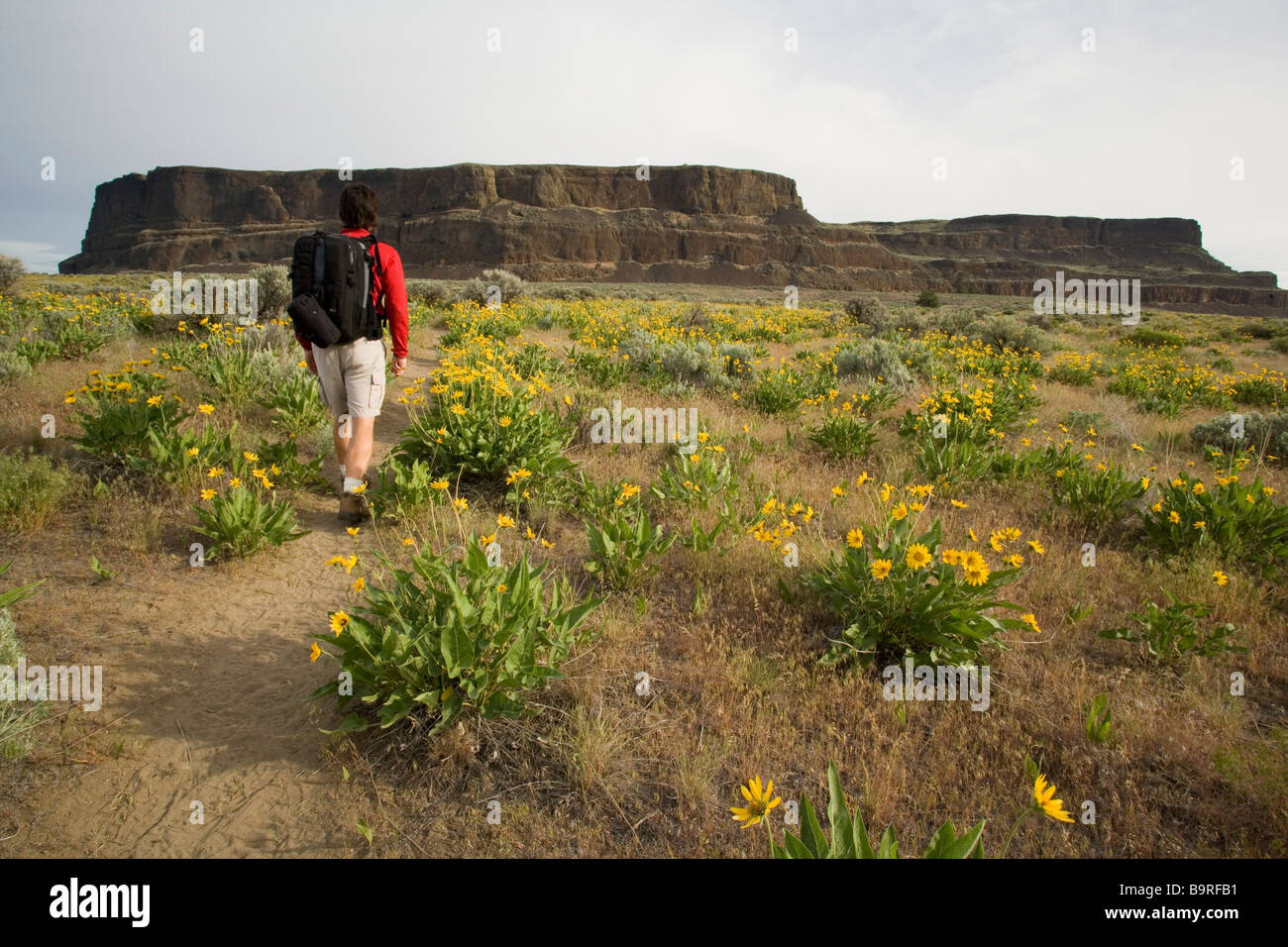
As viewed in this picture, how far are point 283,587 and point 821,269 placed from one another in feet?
299

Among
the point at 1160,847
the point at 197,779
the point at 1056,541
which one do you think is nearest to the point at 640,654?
the point at 197,779

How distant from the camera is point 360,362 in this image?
4.49m

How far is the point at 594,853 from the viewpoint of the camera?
217 cm

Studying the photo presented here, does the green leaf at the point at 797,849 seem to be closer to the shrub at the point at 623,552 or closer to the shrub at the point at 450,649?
the shrub at the point at 450,649

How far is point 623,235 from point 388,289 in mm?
92658

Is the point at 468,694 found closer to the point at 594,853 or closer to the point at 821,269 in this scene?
the point at 594,853

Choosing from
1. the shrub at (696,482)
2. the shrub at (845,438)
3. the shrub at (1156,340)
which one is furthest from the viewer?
the shrub at (1156,340)

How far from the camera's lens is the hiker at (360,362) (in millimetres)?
4469

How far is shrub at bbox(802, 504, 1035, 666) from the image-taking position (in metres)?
Result: 3.01

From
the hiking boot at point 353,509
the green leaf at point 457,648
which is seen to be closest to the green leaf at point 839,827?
the green leaf at point 457,648

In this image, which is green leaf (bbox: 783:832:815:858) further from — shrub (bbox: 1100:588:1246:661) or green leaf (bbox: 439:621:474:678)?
shrub (bbox: 1100:588:1246:661)

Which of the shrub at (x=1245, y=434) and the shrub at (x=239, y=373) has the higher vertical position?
the shrub at (x=239, y=373)

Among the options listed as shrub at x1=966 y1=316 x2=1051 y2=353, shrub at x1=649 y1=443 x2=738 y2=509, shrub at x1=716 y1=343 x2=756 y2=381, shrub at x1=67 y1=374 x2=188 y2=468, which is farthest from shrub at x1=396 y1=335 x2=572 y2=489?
shrub at x1=966 y1=316 x2=1051 y2=353

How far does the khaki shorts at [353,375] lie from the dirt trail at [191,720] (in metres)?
1.15
